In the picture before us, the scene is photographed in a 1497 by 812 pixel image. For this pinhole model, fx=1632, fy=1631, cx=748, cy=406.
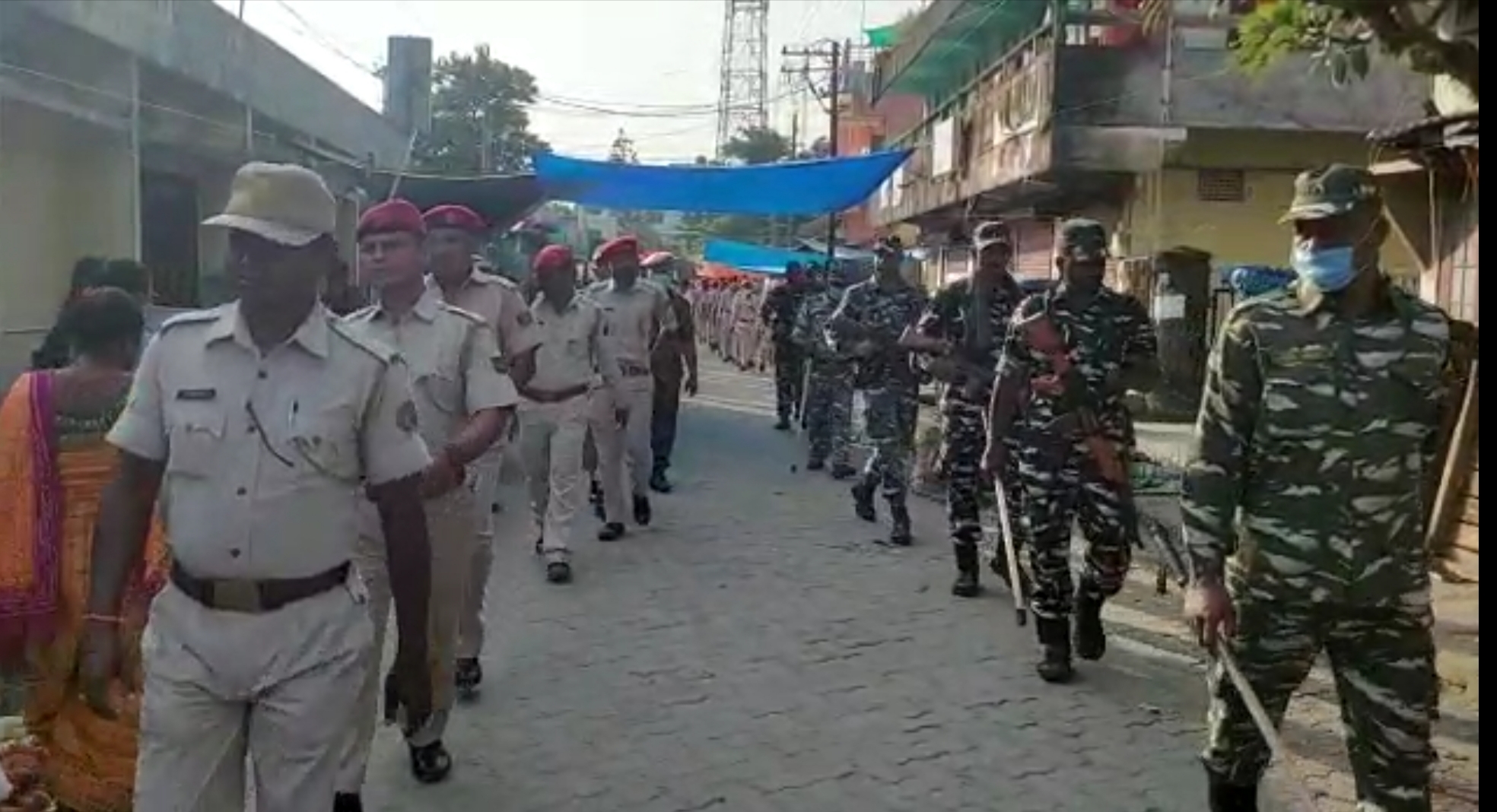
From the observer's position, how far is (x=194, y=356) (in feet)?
10.8

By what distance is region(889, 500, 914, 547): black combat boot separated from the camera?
970 cm

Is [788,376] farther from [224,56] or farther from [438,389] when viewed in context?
[438,389]

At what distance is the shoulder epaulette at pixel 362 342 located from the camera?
3.41 meters

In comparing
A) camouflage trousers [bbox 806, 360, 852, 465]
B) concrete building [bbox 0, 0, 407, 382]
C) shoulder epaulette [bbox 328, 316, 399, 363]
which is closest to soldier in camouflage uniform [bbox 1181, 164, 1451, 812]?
shoulder epaulette [bbox 328, 316, 399, 363]

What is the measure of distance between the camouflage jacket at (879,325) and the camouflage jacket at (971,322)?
1126 millimetres

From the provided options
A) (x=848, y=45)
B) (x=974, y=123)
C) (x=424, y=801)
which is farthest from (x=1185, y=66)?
(x=848, y=45)

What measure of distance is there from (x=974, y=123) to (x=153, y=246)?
1234 centimetres

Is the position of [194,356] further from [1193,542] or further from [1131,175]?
[1131,175]

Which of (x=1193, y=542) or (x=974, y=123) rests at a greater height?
(x=974, y=123)

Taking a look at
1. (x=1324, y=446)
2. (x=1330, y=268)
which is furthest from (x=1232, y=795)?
(x=1330, y=268)

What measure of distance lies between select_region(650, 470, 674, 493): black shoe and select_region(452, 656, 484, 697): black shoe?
592cm

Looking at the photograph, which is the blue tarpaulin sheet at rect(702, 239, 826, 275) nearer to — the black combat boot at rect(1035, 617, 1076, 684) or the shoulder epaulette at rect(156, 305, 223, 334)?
the black combat boot at rect(1035, 617, 1076, 684)

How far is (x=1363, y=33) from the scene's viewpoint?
2.92 m

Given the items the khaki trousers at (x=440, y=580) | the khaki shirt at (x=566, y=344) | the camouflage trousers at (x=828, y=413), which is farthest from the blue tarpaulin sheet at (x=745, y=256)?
the khaki trousers at (x=440, y=580)
